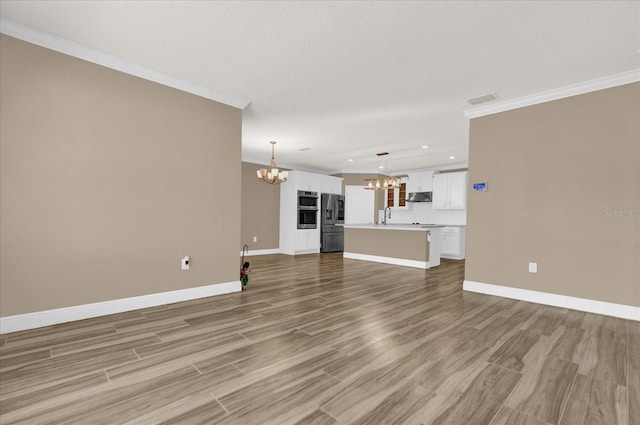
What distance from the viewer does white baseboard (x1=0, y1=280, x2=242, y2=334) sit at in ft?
8.57

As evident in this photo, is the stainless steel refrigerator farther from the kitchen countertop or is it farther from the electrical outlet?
the electrical outlet

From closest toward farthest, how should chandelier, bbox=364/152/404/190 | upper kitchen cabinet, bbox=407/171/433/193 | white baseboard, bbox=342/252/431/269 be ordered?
white baseboard, bbox=342/252/431/269
chandelier, bbox=364/152/404/190
upper kitchen cabinet, bbox=407/171/433/193

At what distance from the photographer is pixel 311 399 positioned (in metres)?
1.69

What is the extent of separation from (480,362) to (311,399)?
1.29 metres

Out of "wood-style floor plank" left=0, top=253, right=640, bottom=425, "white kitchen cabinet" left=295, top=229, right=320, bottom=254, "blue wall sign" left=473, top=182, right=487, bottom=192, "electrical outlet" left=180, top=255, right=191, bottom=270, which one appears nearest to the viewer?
"wood-style floor plank" left=0, top=253, right=640, bottom=425

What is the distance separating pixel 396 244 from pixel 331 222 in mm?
2729

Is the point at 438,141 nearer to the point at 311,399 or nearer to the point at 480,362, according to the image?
the point at 480,362

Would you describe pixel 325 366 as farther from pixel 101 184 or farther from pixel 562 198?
pixel 562 198

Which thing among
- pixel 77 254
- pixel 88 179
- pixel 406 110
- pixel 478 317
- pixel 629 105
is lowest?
pixel 478 317

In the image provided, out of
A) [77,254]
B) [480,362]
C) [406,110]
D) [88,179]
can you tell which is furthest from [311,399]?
[406,110]

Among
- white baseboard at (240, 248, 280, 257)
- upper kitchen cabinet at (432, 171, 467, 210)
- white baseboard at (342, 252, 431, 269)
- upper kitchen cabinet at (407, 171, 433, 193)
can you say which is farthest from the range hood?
white baseboard at (240, 248, 280, 257)

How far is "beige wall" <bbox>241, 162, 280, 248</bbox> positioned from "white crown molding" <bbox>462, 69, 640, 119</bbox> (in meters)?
5.41

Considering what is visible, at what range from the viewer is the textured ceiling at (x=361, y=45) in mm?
2322

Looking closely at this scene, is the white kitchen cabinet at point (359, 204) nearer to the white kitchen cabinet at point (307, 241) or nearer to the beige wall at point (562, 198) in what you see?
the white kitchen cabinet at point (307, 241)
